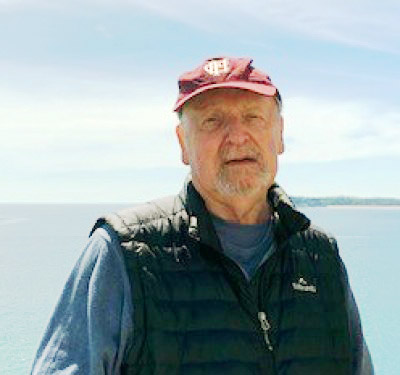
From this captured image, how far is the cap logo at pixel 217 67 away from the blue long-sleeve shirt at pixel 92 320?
49 cm

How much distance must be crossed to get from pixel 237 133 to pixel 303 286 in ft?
1.42

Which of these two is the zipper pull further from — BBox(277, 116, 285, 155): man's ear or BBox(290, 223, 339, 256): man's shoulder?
BBox(277, 116, 285, 155): man's ear

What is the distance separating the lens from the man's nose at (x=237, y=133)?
1.82 metres

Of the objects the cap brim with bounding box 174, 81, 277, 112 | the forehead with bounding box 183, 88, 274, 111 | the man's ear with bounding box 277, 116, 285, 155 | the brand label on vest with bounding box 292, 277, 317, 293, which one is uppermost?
the cap brim with bounding box 174, 81, 277, 112

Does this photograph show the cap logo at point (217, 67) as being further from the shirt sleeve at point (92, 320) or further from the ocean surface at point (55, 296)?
the ocean surface at point (55, 296)

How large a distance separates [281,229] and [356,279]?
86.5 ft

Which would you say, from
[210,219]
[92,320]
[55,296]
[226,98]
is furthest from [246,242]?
[55,296]

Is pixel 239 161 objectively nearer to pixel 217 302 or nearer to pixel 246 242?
pixel 246 242

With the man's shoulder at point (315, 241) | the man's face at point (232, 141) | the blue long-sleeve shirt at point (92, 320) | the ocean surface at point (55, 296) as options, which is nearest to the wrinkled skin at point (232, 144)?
the man's face at point (232, 141)

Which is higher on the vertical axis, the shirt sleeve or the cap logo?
the cap logo

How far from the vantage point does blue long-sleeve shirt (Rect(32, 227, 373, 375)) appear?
163 cm

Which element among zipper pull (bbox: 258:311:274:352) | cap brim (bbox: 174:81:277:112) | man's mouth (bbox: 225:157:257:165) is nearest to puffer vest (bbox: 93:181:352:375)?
zipper pull (bbox: 258:311:274:352)

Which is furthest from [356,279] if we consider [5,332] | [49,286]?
[5,332]

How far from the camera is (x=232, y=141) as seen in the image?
5.98 feet
